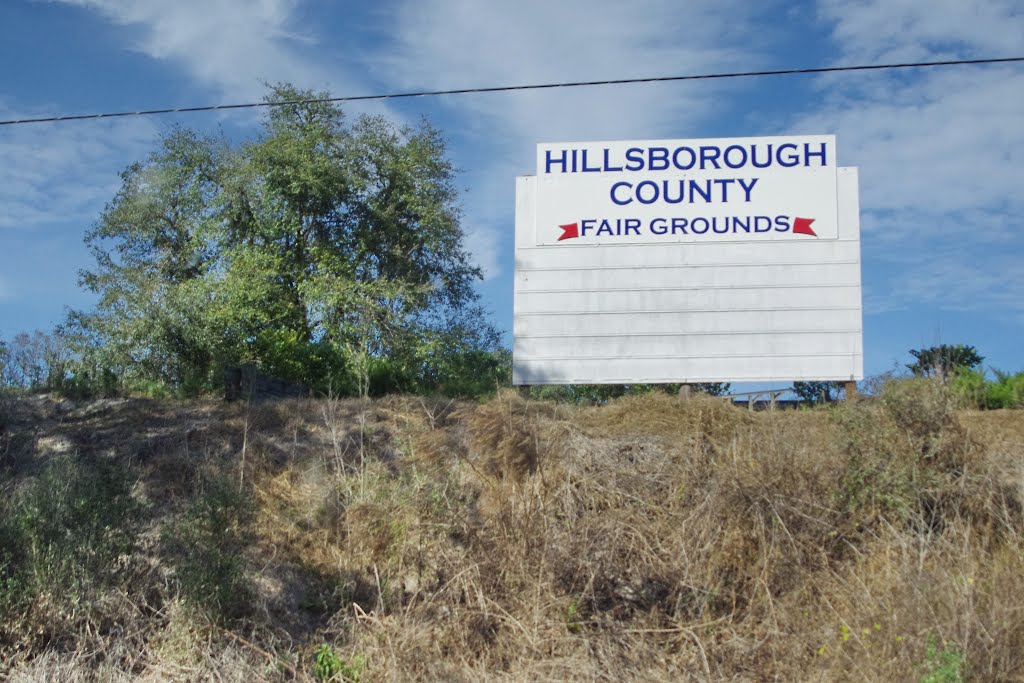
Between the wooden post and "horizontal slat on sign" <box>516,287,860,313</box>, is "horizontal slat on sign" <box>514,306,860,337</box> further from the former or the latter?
the wooden post

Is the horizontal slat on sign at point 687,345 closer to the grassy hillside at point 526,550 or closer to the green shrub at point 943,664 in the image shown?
the grassy hillside at point 526,550

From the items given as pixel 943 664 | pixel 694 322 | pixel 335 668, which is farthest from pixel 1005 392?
pixel 335 668

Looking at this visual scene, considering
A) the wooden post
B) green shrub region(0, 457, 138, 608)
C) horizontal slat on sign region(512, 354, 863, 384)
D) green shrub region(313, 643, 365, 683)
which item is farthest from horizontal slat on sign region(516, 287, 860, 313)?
green shrub region(313, 643, 365, 683)

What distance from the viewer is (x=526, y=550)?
10.8 m

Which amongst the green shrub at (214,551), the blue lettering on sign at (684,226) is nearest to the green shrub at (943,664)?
Result: the green shrub at (214,551)

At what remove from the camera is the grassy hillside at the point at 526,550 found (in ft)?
31.6

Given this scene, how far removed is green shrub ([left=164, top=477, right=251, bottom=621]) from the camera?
33.0 ft

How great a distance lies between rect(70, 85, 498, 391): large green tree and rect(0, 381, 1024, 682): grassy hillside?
4.32 metres

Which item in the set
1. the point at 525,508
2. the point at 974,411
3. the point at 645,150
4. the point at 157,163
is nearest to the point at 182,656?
the point at 525,508

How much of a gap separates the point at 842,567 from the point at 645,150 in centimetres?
739

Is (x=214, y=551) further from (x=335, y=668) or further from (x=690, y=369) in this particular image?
(x=690, y=369)

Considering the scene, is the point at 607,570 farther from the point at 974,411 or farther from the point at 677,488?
the point at 974,411

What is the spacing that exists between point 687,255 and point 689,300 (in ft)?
2.26

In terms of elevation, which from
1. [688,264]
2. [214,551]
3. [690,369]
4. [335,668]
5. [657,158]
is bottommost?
[335,668]
